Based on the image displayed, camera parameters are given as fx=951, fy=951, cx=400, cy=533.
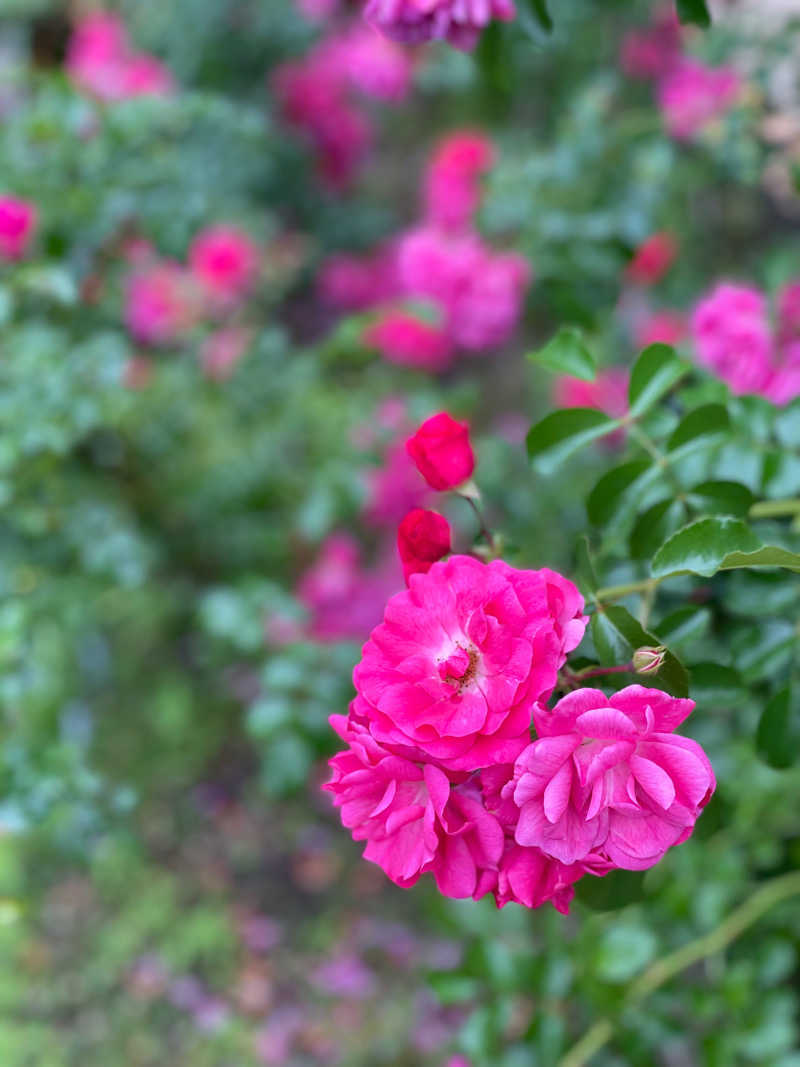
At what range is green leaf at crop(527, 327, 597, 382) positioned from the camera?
0.72 metres

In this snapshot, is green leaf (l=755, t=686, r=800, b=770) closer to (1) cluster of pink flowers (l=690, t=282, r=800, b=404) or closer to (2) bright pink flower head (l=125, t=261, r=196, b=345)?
(1) cluster of pink flowers (l=690, t=282, r=800, b=404)

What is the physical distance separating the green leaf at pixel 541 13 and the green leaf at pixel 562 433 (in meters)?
0.33

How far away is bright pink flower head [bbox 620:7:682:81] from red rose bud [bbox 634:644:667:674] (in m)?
2.44

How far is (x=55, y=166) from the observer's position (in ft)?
4.14

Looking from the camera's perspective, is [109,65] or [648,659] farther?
[109,65]

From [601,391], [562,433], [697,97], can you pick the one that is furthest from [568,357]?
[601,391]

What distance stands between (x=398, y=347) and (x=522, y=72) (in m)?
1.36

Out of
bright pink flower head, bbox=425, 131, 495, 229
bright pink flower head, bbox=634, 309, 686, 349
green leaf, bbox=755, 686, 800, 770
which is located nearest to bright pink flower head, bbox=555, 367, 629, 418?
bright pink flower head, bbox=634, 309, 686, 349

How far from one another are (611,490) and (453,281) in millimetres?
1118

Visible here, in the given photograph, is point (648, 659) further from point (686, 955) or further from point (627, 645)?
point (686, 955)

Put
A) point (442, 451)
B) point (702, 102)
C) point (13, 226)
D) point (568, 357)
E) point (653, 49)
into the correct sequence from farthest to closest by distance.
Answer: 1. point (653, 49)
2. point (702, 102)
3. point (13, 226)
4. point (568, 357)
5. point (442, 451)

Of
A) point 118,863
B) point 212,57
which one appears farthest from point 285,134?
point 118,863

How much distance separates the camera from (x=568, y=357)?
2.39ft

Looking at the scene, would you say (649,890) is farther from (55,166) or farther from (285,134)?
(285,134)
